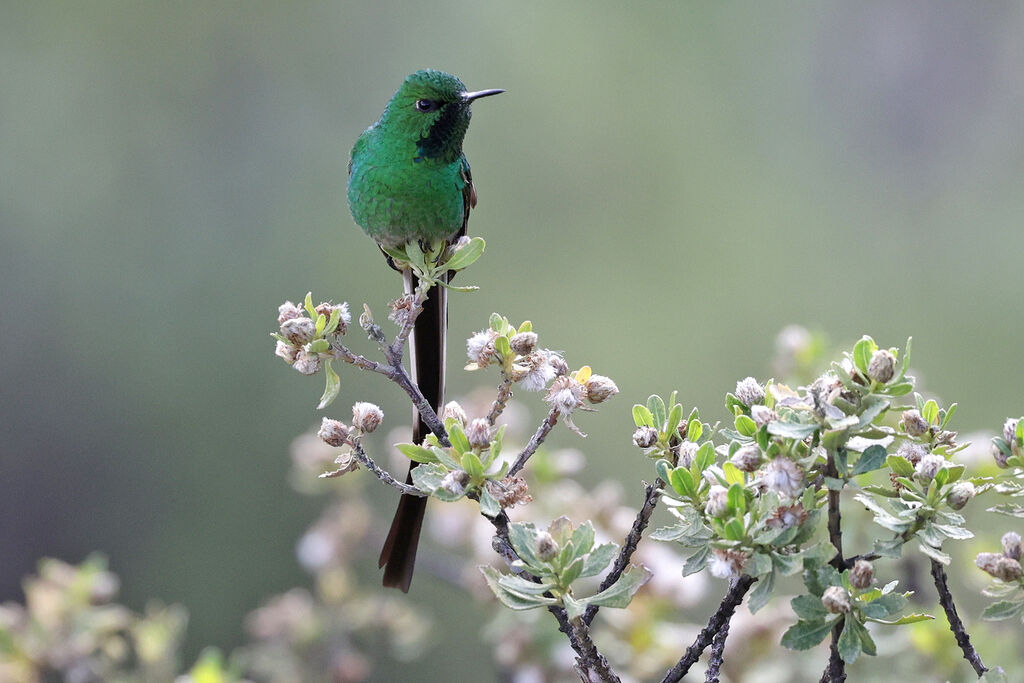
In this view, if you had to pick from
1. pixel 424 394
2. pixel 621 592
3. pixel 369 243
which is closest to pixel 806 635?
pixel 621 592

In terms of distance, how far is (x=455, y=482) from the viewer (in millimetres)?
1510

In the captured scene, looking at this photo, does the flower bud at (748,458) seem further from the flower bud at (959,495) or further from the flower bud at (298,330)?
the flower bud at (298,330)

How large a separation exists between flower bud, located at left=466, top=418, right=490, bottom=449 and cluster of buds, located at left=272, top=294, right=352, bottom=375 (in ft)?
0.84

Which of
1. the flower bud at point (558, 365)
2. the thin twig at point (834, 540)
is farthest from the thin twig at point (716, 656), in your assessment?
the flower bud at point (558, 365)

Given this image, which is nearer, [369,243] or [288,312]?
[288,312]

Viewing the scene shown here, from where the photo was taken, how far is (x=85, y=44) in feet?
32.6

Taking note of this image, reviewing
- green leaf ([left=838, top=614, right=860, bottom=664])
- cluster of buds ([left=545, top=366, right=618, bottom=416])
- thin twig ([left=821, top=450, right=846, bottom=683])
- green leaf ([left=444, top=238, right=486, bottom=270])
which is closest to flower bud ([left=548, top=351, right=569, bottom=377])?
cluster of buds ([left=545, top=366, right=618, bottom=416])

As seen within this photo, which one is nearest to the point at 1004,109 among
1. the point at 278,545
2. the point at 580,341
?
the point at 580,341

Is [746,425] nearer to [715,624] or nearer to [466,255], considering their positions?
[715,624]

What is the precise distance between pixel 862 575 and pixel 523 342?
614mm

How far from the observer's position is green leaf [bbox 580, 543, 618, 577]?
4.77 feet

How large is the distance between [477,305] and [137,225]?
120 inches

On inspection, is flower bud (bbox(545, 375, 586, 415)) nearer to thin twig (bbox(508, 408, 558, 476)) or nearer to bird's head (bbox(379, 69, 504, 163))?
thin twig (bbox(508, 408, 558, 476))

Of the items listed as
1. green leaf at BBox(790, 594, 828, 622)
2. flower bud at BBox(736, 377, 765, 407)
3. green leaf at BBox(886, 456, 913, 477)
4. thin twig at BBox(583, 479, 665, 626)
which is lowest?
thin twig at BBox(583, 479, 665, 626)
